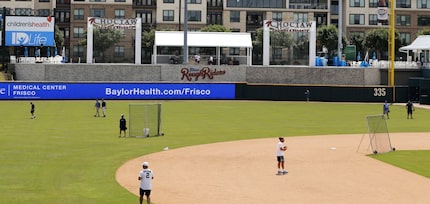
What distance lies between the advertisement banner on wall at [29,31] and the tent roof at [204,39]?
16.2 metres

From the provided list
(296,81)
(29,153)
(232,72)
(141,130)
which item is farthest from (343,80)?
(29,153)

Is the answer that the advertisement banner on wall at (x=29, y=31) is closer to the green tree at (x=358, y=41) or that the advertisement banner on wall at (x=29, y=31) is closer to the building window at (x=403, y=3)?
the green tree at (x=358, y=41)

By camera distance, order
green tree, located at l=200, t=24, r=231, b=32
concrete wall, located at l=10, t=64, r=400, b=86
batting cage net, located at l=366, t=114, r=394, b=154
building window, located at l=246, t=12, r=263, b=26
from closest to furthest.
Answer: batting cage net, located at l=366, t=114, r=394, b=154 < concrete wall, located at l=10, t=64, r=400, b=86 < green tree, located at l=200, t=24, r=231, b=32 < building window, located at l=246, t=12, r=263, b=26

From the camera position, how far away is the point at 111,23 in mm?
87438

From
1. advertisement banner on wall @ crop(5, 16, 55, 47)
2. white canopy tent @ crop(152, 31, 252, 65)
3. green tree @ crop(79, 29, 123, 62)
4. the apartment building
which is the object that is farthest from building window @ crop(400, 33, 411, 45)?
advertisement banner on wall @ crop(5, 16, 55, 47)

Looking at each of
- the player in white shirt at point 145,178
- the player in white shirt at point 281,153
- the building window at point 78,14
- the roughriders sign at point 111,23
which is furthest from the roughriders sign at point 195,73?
the player in white shirt at point 145,178

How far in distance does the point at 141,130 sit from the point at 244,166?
16.4 m

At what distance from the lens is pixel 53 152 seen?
36.5m

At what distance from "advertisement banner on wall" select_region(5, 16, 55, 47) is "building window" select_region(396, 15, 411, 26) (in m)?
72.1

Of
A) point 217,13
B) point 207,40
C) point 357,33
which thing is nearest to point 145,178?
point 207,40

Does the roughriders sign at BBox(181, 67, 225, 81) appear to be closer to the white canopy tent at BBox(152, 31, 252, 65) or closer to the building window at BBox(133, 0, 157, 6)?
the white canopy tent at BBox(152, 31, 252, 65)

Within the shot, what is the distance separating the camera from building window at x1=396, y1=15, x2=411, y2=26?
5075 inches

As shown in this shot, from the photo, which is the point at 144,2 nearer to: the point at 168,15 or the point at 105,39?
the point at 168,15

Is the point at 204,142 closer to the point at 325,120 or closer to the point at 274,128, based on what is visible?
the point at 274,128
